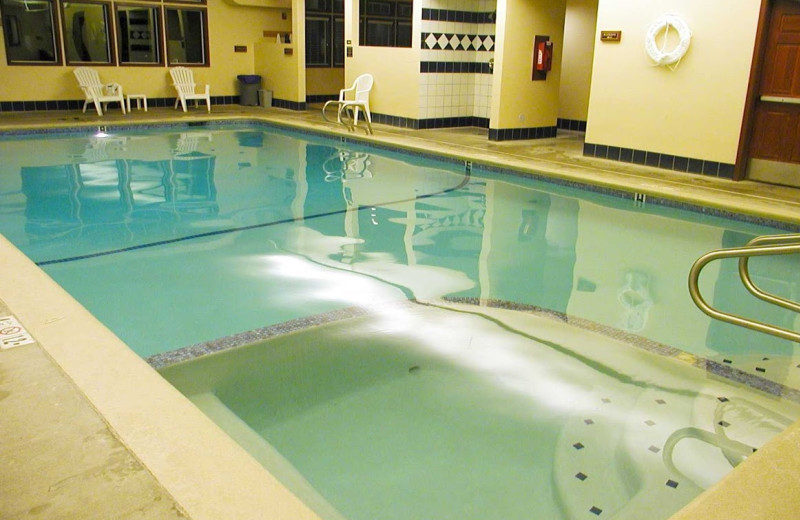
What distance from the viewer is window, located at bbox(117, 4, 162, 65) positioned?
11781mm

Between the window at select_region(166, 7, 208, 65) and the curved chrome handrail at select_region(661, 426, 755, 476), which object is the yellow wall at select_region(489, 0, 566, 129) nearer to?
the window at select_region(166, 7, 208, 65)

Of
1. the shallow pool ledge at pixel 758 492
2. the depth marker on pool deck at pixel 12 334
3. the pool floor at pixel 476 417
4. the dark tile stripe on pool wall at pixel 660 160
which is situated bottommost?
the pool floor at pixel 476 417

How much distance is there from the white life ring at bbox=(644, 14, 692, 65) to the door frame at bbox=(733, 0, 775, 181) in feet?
2.22

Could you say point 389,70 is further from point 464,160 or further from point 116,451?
point 116,451

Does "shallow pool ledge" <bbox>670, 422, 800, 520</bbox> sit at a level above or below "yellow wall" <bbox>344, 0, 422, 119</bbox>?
below

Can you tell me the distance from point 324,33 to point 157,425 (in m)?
12.6

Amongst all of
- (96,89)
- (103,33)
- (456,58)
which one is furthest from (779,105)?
(103,33)

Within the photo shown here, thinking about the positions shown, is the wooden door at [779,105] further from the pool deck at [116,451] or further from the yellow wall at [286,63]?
the yellow wall at [286,63]

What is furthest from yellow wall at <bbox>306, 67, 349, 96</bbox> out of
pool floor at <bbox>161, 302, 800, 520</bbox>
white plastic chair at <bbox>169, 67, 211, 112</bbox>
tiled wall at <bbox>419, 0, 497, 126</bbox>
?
pool floor at <bbox>161, 302, 800, 520</bbox>

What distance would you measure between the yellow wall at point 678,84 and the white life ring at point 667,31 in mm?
65

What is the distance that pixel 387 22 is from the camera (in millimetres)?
12859

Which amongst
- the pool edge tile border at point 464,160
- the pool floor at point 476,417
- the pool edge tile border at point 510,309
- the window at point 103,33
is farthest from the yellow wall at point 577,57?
the pool floor at point 476,417

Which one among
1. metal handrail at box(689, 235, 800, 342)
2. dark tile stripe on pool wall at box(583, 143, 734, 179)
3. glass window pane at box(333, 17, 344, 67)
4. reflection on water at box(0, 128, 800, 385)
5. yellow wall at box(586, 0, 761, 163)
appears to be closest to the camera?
metal handrail at box(689, 235, 800, 342)

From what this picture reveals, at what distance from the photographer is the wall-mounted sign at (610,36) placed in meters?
7.53
